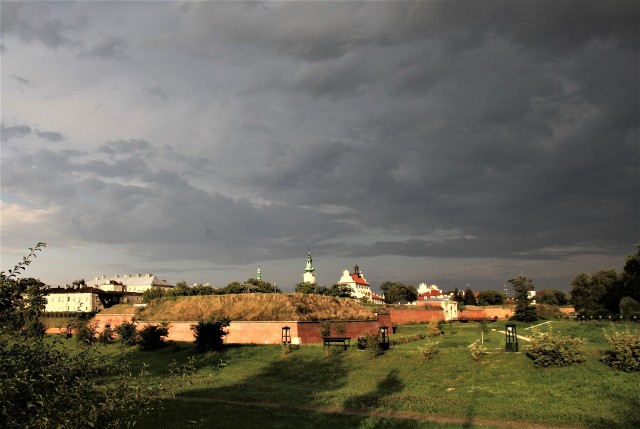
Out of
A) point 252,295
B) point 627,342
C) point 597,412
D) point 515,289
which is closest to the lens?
point 597,412

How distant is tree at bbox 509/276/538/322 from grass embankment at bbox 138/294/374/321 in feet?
83.8

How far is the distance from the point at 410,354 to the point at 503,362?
615 centimetres

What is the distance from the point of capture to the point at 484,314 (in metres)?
82.9

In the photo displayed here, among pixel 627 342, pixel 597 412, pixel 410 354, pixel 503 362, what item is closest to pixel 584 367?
pixel 627 342

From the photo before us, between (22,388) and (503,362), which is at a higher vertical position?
(22,388)

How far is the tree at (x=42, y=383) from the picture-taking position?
19.6 ft

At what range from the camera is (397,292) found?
430ft

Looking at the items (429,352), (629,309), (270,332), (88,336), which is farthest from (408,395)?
(629,309)

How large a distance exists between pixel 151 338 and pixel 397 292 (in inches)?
3933

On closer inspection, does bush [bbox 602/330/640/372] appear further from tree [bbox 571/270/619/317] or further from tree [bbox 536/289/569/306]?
tree [bbox 536/289/569/306]

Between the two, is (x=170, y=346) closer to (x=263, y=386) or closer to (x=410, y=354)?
(x=263, y=386)

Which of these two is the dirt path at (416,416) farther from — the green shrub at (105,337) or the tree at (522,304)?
the tree at (522,304)

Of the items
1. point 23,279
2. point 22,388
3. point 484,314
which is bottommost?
point 484,314

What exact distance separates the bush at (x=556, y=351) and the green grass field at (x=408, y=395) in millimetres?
393
